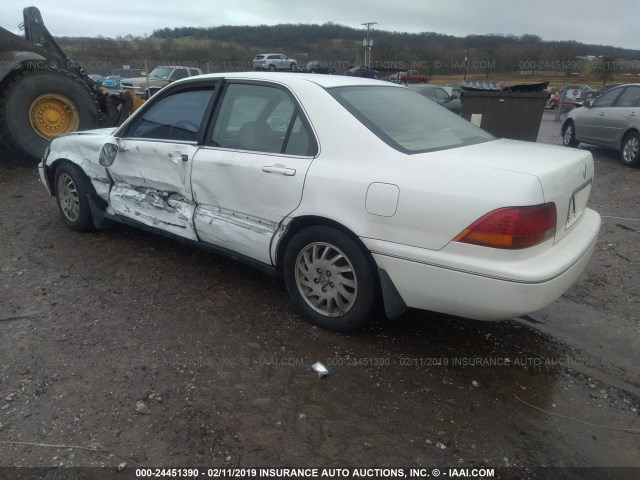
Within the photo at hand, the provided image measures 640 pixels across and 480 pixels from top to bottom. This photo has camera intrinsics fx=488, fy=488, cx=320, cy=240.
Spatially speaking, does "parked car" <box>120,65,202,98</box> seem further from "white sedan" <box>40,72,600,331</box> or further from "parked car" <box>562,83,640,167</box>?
"white sedan" <box>40,72,600,331</box>

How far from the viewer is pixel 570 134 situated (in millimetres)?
11141

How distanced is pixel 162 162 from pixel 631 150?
889 centimetres

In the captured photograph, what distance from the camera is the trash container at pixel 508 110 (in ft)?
32.5

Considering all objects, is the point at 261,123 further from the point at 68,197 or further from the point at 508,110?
the point at 508,110

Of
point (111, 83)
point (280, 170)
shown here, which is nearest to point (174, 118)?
point (280, 170)

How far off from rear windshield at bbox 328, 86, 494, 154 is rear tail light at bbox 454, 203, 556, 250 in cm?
61

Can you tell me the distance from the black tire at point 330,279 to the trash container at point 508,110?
791 cm

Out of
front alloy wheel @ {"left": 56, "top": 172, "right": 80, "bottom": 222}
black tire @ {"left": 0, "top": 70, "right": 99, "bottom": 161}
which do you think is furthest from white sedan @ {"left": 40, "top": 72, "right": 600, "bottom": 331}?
black tire @ {"left": 0, "top": 70, "right": 99, "bottom": 161}

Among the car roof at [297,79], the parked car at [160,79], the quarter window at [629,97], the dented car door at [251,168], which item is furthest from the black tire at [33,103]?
the parked car at [160,79]

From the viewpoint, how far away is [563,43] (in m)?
39.9

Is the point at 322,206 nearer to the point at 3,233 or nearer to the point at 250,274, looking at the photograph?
the point at 250,274

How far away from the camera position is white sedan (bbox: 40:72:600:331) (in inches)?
97.8

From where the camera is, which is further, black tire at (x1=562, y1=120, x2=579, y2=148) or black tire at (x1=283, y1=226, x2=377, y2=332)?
black tire at (x1=562, y1=120, x2=579, y2=148)

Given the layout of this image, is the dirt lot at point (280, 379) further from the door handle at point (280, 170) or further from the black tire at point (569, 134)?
the black tire at point (569, 134)
